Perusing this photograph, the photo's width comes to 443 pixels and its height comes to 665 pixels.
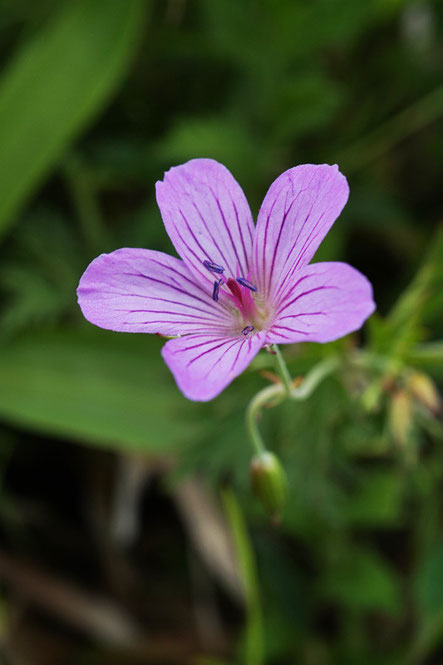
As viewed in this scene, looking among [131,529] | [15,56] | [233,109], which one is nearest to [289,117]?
[233,109]

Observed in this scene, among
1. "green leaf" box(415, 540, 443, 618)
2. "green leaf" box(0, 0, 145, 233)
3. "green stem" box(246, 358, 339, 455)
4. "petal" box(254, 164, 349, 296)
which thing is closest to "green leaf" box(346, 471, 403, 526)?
"green leaf" box(415, 540, 443, 618)

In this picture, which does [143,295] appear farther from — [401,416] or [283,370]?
[401,416]

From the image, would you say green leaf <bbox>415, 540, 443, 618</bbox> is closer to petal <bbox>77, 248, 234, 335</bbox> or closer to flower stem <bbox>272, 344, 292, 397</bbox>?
flower stem <bbox>272, 344, 292, 397</bbox>

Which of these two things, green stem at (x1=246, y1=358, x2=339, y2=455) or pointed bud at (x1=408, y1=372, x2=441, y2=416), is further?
pointed bud at (x1=408, y1=372, x2=441, y2=416)

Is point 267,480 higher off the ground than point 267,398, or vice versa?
point 267,398

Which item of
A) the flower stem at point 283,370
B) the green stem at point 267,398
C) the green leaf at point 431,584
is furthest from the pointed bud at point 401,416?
the green leaf at point 431,584

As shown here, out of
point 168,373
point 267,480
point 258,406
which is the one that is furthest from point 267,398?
point 168,373

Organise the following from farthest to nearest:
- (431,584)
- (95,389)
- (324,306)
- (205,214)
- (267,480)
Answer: (95,389)
(431,584)
(267,480)
(205,214)
(324,306)
